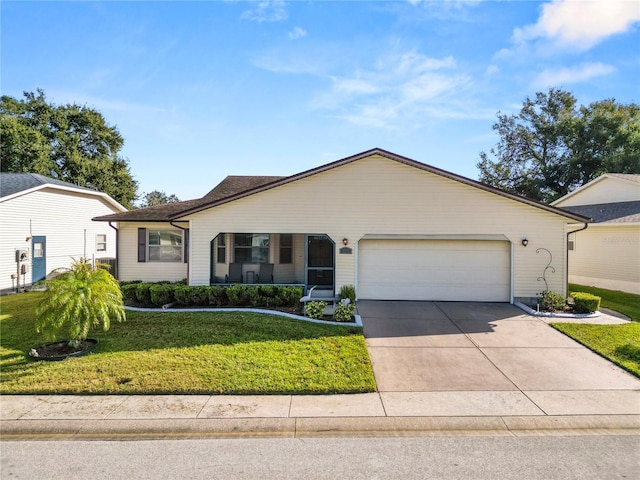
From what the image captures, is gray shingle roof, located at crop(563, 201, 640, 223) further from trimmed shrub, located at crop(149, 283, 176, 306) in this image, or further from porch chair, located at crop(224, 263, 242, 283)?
trimmed shrub, located at crop(149, 283, 176, 306)

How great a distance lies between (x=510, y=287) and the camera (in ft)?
39.1

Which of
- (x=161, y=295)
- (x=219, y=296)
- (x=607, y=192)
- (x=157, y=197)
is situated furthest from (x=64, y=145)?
(x=607, y=192)

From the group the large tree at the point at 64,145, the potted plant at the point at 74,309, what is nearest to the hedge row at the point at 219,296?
the potted plant at the point at 74,309

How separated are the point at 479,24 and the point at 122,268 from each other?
50.7 ft

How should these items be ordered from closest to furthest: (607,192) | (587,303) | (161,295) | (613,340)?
1. (613,340)
2. (587,303)
3. (161,295)
4. (607,192)

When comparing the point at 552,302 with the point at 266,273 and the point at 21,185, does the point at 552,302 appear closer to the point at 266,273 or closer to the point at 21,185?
the point at 266,273

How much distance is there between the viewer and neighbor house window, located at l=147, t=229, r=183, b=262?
14.4m

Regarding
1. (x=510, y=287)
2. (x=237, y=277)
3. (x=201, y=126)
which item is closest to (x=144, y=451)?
(x=237, y=277)

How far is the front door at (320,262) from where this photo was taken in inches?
504

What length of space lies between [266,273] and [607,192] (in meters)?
18.9

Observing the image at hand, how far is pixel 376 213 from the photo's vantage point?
12.0 meters

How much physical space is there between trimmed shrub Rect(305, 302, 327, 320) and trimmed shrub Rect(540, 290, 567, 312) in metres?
7.06

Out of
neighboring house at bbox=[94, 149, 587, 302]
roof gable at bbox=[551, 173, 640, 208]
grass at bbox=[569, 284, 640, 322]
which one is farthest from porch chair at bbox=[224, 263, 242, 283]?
roof gable at bbox=[551, 173, 640, 208]

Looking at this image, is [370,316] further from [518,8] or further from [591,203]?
[591,203]
